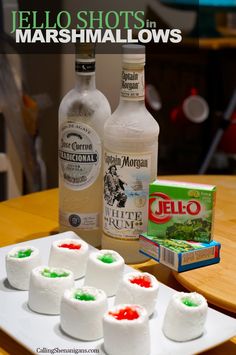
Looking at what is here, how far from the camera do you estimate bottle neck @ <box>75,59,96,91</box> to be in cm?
121

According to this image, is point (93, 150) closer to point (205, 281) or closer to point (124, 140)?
point (124, 140)

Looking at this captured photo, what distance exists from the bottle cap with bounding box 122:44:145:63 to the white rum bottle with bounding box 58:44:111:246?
9 cm

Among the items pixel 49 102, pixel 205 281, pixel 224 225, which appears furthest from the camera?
pixel 49 102

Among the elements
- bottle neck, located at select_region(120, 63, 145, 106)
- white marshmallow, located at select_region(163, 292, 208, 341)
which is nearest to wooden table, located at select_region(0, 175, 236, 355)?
white marshmallow, located at select_region(163, 292, 208, 341)

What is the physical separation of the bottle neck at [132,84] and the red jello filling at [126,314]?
0.41 metres

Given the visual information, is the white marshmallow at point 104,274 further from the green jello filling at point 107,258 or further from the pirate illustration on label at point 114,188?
the pirate illustration on label at point 114,188

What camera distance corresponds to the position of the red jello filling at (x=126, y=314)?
2.78 ft

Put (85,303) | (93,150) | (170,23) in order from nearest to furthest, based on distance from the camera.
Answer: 1. (85,303)
2. (93,150)
3. (170,23)

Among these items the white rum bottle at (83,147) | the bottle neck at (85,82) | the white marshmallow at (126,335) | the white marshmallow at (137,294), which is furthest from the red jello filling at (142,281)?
the bottle neck at (85,82)

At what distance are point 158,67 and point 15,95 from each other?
204 cm

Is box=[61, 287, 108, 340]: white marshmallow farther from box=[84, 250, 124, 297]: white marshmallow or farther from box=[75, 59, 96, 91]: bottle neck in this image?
box=[75, 59, 96, 91]: bottle neck

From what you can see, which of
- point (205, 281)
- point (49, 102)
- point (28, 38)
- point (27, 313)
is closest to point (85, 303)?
point (27, 313)

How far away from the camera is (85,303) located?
876 millimetres

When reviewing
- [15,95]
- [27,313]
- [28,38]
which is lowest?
[27,313]
